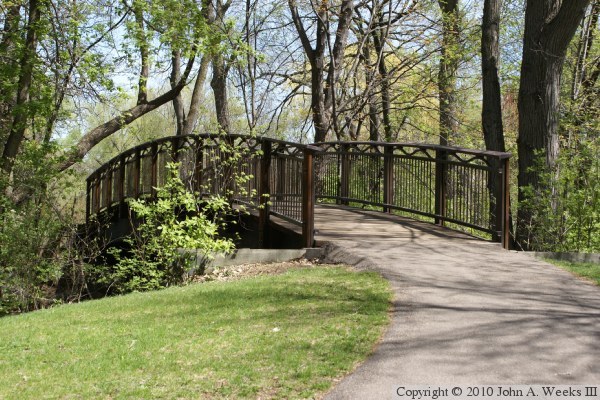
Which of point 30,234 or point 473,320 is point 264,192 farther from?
point 473,320

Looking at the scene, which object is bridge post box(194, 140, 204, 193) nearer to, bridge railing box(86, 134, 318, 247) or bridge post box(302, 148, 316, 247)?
bridge railing box(86, 134, 318, 247)

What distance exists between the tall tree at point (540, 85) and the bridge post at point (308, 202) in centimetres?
464

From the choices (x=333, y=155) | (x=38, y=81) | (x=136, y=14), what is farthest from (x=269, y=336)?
(x=136, y=14)

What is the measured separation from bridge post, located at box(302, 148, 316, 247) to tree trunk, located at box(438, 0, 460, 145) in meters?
9.82

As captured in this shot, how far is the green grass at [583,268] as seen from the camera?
8.01 meters

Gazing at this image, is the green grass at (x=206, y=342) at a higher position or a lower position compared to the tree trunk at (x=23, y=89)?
lower

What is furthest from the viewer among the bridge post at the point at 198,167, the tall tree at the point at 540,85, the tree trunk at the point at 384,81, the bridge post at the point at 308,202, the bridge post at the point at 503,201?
the tree trunk at the point at 384,81

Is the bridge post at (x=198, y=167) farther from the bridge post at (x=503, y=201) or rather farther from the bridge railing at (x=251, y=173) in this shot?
the bridge post at (x=503, y=201)

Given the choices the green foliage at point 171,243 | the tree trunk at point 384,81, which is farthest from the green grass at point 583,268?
the tree trunk at point 384,81

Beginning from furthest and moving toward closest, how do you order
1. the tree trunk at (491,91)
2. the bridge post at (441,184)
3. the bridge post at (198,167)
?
the tree trunk at (491,91) < the bridge post at (198,167) < the bridge post at (441,184)

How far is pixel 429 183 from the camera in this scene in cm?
1162

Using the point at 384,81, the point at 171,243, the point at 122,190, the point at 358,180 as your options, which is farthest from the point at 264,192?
the point at 384,81

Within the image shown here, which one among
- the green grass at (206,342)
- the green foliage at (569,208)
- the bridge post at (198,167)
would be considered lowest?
the green grass at (206,342)

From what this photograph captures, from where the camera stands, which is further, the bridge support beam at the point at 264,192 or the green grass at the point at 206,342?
the bridge support beam at the point at 264,192
